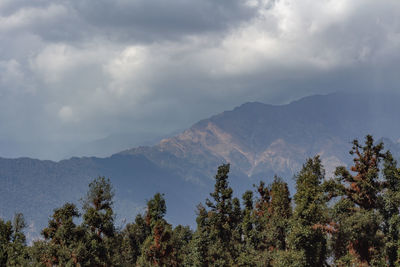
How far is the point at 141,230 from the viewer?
12188 cm

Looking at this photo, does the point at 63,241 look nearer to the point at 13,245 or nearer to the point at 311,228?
the point at 13,245

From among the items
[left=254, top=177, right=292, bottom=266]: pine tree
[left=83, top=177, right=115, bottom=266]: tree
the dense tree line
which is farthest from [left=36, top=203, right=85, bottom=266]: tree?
[left=254, top=177, right=292, bottom=266]: pine tree

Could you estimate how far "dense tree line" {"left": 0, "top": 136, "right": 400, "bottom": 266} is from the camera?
66.3 metres

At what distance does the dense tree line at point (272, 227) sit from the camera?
66.3 m

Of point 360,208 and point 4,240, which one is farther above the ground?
point 360,208

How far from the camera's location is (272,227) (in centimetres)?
9025

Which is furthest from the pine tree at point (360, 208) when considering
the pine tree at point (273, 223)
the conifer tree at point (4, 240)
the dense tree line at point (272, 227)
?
the conifer tree at point (4, 240)

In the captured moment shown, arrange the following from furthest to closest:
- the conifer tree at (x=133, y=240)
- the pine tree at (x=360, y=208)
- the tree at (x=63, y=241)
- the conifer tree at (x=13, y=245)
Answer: the conifer tree at (x=133, y=240) → the conifer tree at (x=13, y=245) → the tree at (x=63, y=241) → the pine tree at (x=360, y=208)

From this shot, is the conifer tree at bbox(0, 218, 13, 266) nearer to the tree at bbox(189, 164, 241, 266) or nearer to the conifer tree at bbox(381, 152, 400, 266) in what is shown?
the tree at bbox(189, 164, 241, 266)

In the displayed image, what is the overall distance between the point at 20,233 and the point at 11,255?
787 cm

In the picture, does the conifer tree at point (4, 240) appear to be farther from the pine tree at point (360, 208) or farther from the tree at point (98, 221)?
the pine tree at point (360, 208)

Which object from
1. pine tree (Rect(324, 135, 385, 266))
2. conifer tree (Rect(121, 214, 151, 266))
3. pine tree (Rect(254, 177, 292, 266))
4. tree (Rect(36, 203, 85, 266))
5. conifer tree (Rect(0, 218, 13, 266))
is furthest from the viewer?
conifer tree (Rect(121, 214, 151, 266))

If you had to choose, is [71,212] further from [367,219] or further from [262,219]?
[367,219]

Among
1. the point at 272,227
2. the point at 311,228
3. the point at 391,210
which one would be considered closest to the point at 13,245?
the point at 272,227
